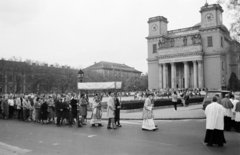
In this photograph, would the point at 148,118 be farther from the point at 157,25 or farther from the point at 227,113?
the point at 157,25

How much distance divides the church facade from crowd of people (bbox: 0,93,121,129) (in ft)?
175

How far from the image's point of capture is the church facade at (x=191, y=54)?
65750 millimetres

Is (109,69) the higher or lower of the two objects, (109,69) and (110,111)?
the higher

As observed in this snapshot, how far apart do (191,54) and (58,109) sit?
190 feet

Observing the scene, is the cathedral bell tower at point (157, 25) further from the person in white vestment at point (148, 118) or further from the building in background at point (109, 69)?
the person in white vestment at point (148, 118)

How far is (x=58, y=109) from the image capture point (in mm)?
16359

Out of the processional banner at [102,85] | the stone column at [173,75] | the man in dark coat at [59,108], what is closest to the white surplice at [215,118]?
the man in dark coat at [59,108]

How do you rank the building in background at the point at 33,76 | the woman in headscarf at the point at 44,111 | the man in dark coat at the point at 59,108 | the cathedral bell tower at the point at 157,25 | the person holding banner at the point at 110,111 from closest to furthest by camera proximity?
the person holding banner at the point at 110,111 → the man in dark coat at the point at 59,108 → the woman in headscarf at the point at 44,111 → the building in background at the point at 33,76 → the cathedral bell tower at the point at 157,25

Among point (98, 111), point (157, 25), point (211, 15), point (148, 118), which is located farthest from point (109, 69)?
point (148, 118)

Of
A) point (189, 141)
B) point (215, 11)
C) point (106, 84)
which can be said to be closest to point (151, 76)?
point (215, 11)

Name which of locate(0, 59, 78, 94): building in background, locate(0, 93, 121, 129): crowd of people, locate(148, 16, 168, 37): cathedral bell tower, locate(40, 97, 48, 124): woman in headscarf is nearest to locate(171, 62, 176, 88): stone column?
locate(148, 16, 168, 37): cathedral bell tower

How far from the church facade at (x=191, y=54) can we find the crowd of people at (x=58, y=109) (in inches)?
2098

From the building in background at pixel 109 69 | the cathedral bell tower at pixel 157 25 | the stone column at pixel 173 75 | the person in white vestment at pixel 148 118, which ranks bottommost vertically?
the person in white vestment at pixel 148 118

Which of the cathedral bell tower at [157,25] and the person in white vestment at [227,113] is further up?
the cathedral bell tower at [157,25]
